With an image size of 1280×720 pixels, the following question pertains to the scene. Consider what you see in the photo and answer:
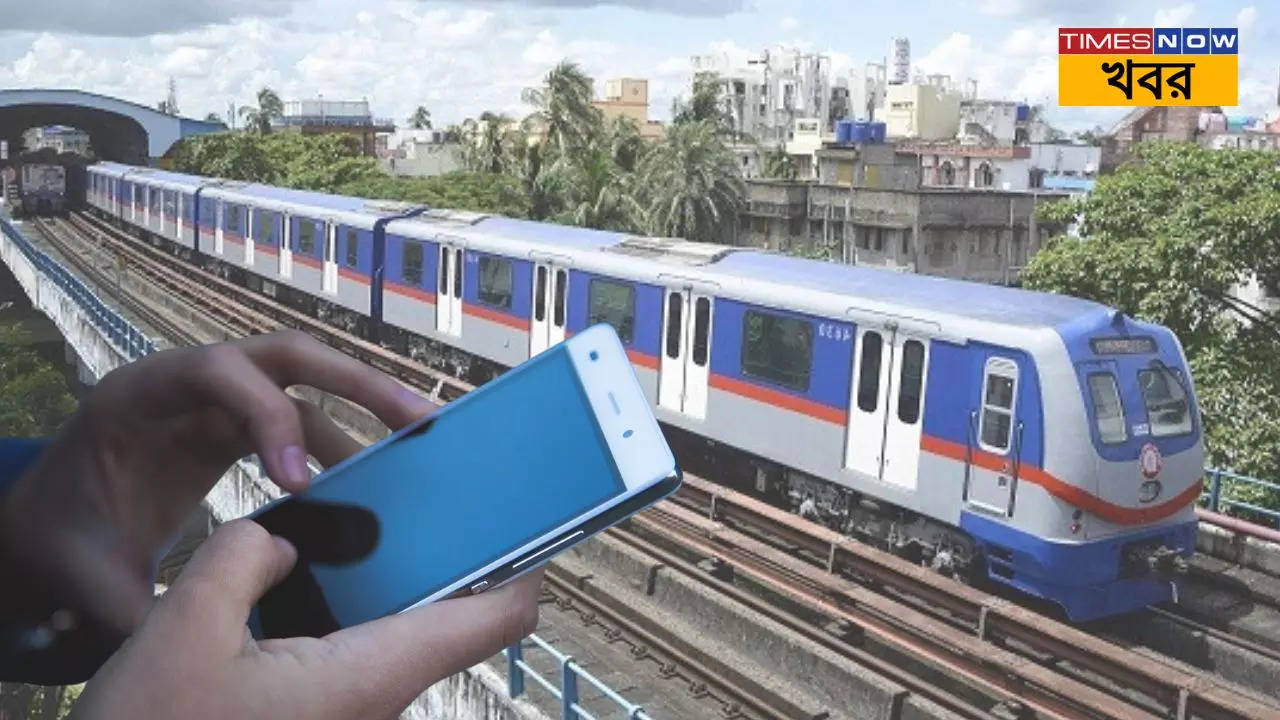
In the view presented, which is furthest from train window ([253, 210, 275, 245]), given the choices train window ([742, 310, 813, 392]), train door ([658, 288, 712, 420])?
train window ([742, 310, 813, 392])

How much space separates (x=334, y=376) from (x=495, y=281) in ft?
46.6

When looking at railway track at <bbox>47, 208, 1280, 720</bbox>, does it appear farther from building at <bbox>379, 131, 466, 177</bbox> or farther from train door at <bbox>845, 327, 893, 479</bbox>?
building at <bbox>379, 131, 466, 177</bbox>

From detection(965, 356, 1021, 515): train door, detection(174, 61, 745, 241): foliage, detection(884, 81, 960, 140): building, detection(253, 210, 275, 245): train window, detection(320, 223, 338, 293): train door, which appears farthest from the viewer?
detection(884, 81, 960, 140): building

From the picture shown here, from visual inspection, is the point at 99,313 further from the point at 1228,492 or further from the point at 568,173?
the point at 568,173

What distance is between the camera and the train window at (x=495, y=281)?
617 inches

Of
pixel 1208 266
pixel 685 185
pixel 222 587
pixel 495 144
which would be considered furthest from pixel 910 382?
pixel 495 144

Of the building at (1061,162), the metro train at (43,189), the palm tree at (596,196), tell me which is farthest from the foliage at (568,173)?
the building at (1061,162)

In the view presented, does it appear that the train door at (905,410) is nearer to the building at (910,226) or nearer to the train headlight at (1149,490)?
the train headlight at (1149,490)

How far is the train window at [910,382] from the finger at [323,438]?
8496 mm

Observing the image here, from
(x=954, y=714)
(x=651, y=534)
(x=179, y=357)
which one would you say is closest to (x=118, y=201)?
(x=651, y=534)

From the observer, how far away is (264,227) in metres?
25.2

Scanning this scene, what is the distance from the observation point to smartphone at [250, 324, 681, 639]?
5.48ft

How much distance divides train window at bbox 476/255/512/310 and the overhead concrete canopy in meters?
40.7

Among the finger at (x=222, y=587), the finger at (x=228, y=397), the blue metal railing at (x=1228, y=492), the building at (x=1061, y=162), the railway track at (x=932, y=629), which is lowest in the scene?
the railway track at (x=932, y=629)
